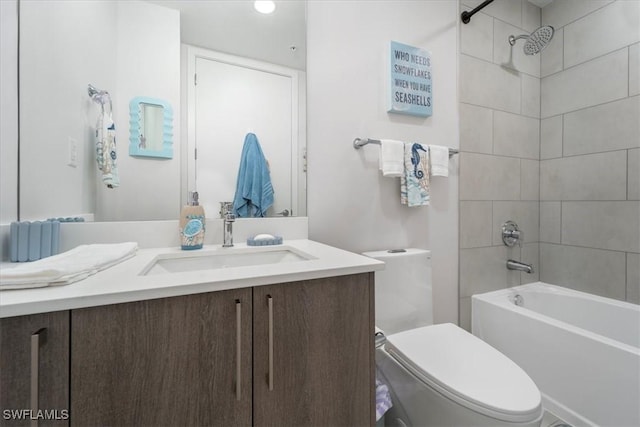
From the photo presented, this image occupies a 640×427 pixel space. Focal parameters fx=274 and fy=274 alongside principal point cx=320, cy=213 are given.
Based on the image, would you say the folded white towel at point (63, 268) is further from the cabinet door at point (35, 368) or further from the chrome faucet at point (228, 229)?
the chrome faucet at point (228, 229)

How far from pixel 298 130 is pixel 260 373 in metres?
0.97

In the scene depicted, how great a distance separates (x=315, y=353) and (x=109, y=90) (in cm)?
113

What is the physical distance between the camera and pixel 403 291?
4.11 ft

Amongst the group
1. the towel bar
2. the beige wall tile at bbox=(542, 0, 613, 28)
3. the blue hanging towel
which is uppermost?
the beige wall tile at bbox=(542, 0, 613, 28)

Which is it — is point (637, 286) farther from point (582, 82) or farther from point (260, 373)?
point (260, 373)

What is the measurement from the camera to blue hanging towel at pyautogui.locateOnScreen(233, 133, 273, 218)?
3.76 feet

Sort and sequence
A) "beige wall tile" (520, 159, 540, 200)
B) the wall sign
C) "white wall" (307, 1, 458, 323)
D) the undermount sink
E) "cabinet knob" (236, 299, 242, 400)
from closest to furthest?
"cabinet knob" (236, 299, 242, 400), the undermount sink, "white wall" (307, 1, 458, 323), the wall sign, "beige wall tile" (520, 159, 540, 200)

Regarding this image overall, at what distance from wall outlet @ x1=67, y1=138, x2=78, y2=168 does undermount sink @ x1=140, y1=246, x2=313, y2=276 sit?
46 centimetres

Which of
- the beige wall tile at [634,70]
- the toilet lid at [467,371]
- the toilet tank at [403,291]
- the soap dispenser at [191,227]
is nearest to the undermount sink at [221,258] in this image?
the soap dispenser at [191,227]

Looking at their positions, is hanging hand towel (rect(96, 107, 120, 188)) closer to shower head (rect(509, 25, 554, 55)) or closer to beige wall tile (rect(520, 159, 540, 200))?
shower head (rect(509, 25, 554, 55))

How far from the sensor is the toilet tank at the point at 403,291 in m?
1.22

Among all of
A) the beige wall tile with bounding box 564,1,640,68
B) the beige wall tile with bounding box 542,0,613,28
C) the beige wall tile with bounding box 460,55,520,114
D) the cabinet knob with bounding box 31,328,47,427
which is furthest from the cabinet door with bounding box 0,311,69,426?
the beige wall tile with bounding box 542,0,613,28

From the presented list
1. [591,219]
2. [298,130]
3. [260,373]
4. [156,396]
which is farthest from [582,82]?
[156,396]

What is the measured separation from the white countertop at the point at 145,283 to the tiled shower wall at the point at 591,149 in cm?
174
